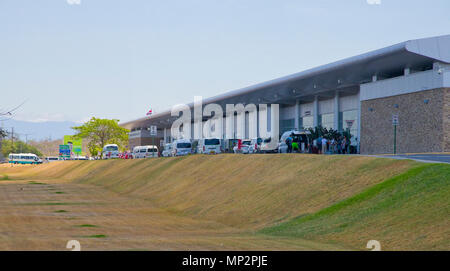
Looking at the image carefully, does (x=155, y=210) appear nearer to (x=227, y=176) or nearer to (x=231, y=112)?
(x=227, y=176)

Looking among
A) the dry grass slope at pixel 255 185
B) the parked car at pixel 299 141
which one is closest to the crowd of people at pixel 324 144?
the parked car at pixel 299 141

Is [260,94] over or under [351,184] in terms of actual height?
over

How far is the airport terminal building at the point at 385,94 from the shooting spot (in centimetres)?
4212

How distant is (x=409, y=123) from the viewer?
147 ft

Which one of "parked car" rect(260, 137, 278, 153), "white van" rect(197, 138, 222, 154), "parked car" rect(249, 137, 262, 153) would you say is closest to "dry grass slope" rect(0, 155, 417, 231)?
"parked car" rect(260, 137, 278, 153)

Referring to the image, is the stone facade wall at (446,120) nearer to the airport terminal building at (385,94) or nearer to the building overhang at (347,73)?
the airport terminal building at (385,94)

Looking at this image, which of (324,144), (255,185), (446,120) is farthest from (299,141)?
(255,185)

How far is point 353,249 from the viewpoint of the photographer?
1823 centimetres

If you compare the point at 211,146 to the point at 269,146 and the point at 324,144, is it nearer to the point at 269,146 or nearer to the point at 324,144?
the point at 269,146

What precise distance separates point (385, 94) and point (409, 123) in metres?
4.20

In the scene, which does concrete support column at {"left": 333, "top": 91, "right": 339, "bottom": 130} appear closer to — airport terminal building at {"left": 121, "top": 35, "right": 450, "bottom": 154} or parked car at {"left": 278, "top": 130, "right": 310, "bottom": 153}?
airport terminal building at {"left": 121, "top": 35, "right": 450, "bottom": 154}
